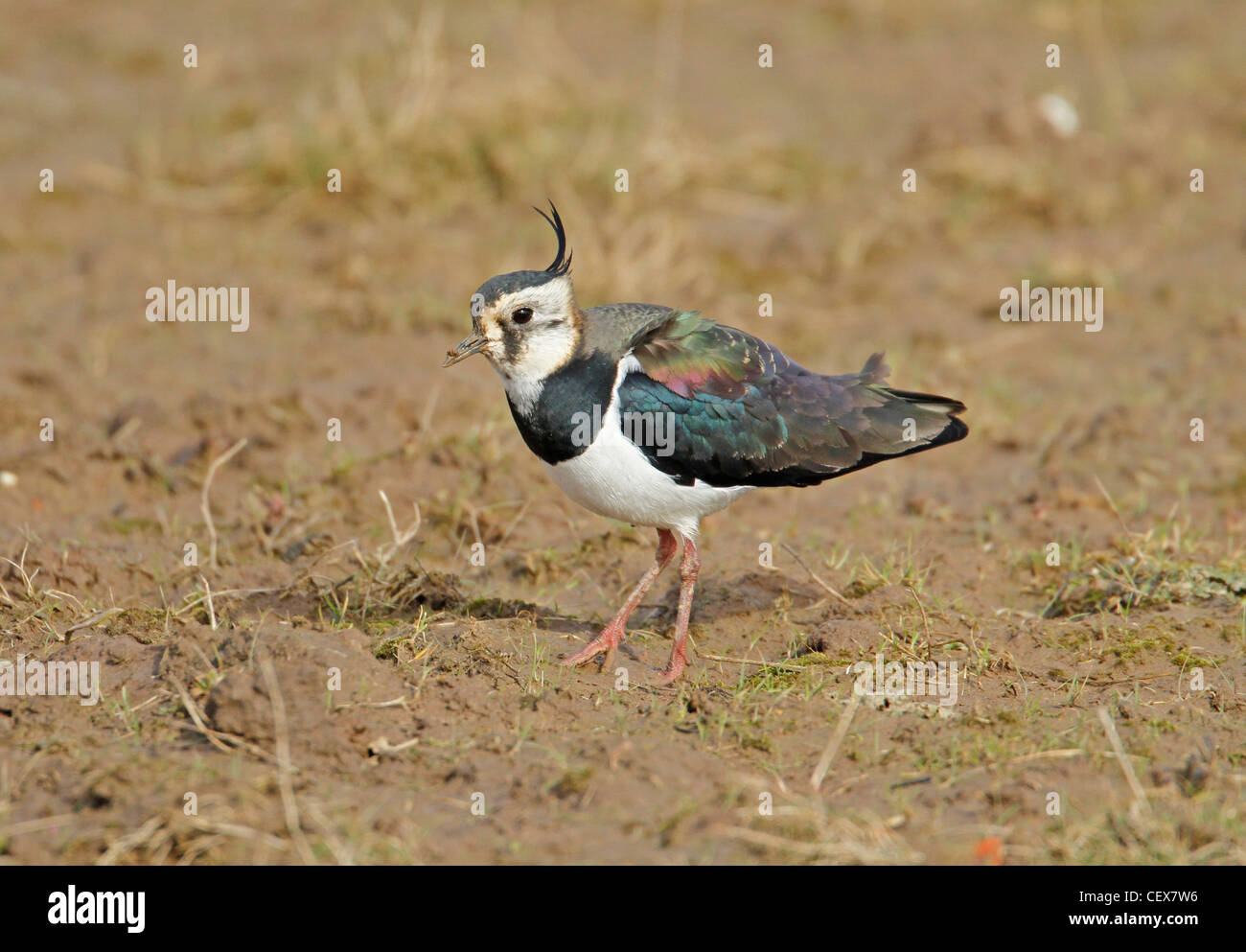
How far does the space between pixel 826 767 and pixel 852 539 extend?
223cm

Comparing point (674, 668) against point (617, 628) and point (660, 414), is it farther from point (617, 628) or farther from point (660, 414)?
point (660, 414)

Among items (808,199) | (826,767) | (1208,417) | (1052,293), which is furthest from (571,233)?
(826,767)

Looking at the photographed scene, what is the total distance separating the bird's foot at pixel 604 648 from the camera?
4.99 m

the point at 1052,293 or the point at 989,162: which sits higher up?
the point at 989,162

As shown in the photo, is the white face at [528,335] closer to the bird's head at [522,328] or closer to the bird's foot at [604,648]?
the bird's head at [522,328]

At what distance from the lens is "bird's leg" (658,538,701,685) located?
4.97m

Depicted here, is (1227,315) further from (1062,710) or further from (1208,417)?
(1062,710)

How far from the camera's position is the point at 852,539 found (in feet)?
20.8

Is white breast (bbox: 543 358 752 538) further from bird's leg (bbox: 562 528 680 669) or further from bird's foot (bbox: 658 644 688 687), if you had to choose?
bird's foot (bbox: 658 644 688 687)

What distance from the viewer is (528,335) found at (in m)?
5.01

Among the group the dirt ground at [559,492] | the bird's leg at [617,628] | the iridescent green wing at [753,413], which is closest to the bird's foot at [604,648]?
the bird's leg at [617,628]


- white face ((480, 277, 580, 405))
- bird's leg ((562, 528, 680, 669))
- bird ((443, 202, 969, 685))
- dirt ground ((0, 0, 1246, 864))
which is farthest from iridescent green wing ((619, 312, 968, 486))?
dirt ground ((0, 0, 1246, 864))
